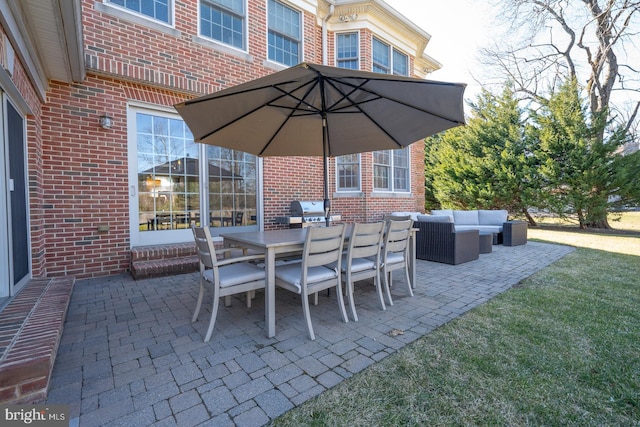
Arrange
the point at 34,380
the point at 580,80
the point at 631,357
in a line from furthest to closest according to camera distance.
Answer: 1. the point at 580,80
2. the point at 631,357
3. the point at 34,380

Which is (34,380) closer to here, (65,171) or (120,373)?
(120,373)

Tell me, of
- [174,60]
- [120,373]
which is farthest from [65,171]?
[120,373]

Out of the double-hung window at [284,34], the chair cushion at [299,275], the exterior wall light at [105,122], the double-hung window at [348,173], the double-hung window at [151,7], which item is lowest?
the chair cushion at [299,275]

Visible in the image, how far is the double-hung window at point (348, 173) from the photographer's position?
7883mm

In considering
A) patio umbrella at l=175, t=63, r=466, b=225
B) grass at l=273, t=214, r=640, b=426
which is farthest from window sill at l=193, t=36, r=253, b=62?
grass at l=273, t=214, r=640, b=426

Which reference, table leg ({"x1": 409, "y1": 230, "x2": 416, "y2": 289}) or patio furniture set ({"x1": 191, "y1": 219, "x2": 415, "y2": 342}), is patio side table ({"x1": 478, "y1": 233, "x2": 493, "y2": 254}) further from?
patio furniture set ({"x1": 191, "y1": 219, "x2": 415, "y2": 342})

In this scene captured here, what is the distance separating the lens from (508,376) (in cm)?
195

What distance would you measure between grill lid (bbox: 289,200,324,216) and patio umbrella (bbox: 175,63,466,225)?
1796 millimetres

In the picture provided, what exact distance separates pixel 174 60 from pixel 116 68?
0.92 meters

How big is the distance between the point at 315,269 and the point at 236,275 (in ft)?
2.36

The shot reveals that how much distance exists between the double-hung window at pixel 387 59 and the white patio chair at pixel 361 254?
6.31 meters

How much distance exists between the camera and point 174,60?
16.1ft

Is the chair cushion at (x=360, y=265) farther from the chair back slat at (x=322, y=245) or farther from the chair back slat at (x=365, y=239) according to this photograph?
the chair back slat at (x=322, y=245)

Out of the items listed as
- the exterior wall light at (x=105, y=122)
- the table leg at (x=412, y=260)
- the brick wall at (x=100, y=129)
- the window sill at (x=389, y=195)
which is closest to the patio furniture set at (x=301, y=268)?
the table leg at (x=412, y=260)
